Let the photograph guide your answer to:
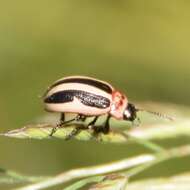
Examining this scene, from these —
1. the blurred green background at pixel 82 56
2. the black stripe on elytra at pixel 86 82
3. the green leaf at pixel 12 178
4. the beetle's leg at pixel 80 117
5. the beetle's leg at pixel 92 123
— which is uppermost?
the blurred green background at pixel 82 56

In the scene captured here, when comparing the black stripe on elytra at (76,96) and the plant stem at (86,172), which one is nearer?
the plant stem at (86,172)

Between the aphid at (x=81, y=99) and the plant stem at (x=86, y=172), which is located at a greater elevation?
the aphid at (x=81, y=99)

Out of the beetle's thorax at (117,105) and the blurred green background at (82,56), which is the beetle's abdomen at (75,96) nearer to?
the beetle's thorax at (117,105)

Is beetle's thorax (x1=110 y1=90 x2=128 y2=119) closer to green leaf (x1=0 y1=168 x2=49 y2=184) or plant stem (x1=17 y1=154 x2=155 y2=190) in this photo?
plant stem (x1=17 y1=154 x2=155 y2=190)

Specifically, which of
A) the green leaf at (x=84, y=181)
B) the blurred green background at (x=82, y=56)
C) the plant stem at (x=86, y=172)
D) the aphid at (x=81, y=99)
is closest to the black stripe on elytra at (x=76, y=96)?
the aphid at (x=81, y=99)

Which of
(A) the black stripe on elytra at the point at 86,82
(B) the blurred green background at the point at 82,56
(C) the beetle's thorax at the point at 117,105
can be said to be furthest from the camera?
(B) the blurred green background at the point at 82,56

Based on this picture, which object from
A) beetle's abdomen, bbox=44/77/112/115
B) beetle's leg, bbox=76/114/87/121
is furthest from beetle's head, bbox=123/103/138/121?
beetle's leg, bbox=76/114/87/121

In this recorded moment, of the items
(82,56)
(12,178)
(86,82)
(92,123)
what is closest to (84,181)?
(12,178)

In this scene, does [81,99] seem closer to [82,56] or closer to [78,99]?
[78,99]
